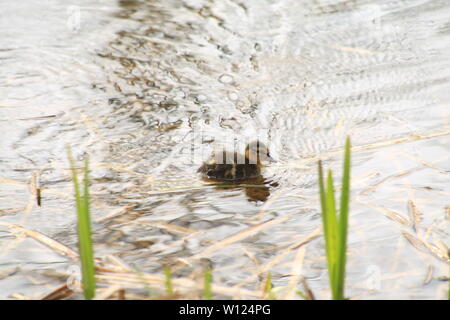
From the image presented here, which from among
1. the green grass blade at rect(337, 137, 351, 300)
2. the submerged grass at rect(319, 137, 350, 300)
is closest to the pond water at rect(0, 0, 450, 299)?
the submerged grass at rect(319, 137, 350, 300)

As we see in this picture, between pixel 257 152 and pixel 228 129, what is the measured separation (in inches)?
17.2

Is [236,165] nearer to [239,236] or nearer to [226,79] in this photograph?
[239,236]

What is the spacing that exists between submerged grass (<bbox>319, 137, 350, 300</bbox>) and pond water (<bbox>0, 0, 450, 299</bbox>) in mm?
470

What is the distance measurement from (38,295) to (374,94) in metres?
2.43

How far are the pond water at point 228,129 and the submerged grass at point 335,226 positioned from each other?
1.54 feet

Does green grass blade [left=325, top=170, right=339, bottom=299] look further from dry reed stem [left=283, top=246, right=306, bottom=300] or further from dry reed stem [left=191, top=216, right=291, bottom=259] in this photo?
dry reed stem [left=191, top=216, right=291, bottom=259]

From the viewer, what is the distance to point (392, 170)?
313 centimetres

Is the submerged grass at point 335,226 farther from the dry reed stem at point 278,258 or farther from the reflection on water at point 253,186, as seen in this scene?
the reflection on water at point 253,186

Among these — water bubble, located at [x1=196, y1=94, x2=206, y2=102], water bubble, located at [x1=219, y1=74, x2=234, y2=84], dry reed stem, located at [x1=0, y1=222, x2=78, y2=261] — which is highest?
water bubble, located at [x1=219, y1=74, x2=234, y2=84]

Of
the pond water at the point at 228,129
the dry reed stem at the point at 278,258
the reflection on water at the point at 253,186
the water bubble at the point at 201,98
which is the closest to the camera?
the dry reed stem at the point at 278,258

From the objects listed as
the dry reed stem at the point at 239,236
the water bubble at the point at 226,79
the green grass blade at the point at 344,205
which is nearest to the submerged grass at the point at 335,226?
the green grass blade at the point at 344,205

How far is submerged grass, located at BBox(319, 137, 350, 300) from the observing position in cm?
174

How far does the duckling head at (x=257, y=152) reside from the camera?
3252mm

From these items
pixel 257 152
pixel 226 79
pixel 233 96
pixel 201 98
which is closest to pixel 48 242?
pixel 257 152
